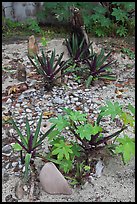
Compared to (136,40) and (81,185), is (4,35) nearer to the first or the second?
(136,40)

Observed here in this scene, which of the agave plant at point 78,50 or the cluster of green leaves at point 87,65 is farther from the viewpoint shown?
the agave plant at point 78,50

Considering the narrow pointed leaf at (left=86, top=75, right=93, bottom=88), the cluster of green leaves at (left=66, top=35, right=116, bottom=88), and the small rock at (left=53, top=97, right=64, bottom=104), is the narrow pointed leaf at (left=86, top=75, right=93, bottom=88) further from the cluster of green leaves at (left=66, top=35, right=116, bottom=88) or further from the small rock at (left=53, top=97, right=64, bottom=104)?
the small rock at (left=53, top=97, right=64, bottom=104)

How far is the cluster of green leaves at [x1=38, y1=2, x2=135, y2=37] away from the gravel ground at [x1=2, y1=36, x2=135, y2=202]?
0.23 m

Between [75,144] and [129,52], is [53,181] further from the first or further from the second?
[129,52]

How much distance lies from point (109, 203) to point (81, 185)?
0.24m

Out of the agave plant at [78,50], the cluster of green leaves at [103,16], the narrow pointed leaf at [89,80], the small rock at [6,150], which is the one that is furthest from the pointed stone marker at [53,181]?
the cluster of green leaves at [103,16]

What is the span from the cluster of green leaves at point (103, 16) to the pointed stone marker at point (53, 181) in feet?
10.1

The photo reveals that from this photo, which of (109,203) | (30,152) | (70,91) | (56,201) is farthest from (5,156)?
(70,91)

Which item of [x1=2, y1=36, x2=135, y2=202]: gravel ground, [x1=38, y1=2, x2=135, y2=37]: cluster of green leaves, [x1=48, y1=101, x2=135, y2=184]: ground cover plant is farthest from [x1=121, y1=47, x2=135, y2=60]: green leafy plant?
[x1=48, y1=101, x2=135, y2=184]: ground cover plant

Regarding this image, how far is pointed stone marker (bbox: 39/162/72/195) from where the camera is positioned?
2.41 meters

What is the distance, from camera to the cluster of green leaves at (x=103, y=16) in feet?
16.4

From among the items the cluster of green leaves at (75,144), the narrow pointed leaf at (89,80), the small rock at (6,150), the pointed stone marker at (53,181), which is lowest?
the pointed stone marker at (53,181)

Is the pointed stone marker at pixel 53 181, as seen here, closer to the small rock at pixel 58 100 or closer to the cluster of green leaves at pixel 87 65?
the small rock at pixel 58 100

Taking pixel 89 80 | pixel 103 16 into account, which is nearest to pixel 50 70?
pixel 89 80
